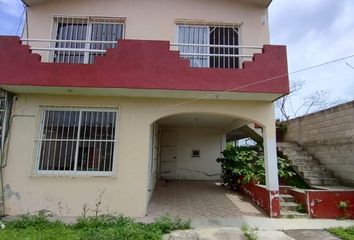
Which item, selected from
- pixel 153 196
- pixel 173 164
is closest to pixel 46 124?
pixel 153 196

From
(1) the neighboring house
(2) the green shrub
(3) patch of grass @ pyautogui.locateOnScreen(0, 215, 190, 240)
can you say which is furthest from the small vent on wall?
(3) patch of grass @ pyautogui.locateOnScreen(0, 215, 190, 240)

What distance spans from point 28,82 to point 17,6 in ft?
12.6

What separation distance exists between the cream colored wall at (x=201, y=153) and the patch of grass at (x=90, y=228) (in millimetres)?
6831

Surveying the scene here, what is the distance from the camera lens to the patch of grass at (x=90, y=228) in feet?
17.7

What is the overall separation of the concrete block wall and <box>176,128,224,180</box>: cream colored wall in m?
4.37

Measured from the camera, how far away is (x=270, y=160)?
24.3 feet

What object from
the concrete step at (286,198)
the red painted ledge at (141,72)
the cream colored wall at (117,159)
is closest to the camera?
the red painted ledge at (141,72)

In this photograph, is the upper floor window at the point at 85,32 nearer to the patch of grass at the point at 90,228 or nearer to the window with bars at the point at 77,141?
the window with bars at the point at 77,141

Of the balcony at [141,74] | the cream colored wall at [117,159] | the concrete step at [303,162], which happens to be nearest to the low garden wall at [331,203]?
the cream colored wall at [117,159]

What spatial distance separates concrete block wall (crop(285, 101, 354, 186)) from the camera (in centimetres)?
844

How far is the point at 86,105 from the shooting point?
758 cm

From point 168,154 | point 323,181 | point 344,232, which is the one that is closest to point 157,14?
point 168,154

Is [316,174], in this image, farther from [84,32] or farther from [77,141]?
[84,32]

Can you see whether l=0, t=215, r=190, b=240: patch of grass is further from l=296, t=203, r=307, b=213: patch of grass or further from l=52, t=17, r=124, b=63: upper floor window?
l=52, t=17, r=124, b=63: upper floor window
